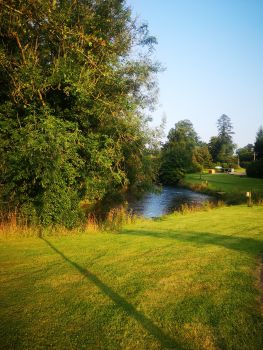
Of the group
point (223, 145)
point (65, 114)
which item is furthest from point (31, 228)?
point (223, 145)

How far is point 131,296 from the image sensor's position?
5930mm

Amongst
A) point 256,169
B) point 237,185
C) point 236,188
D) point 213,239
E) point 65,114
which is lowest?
point 236,188

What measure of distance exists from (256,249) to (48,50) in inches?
483

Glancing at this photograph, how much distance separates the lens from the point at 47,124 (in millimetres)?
11633

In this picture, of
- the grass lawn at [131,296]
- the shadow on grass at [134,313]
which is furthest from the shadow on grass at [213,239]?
the shadow on grass at [134,313]

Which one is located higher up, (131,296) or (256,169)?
(256,169)

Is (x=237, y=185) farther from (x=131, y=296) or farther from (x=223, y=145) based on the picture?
(x=223, y=145)

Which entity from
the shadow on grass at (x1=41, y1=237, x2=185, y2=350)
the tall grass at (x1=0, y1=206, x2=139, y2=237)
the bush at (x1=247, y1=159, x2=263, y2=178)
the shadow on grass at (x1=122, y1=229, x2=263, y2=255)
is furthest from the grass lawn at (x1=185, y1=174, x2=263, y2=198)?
the shadow on grass at (x1=41, y1=237, x2=185, y2=350)

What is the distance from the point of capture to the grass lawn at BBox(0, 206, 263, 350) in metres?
4.52

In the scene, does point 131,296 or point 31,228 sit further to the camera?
point 31,228

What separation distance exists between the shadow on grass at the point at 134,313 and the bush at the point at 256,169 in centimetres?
5716

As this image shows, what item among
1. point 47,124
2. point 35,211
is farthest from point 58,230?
point 47,124

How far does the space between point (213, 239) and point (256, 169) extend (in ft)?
174

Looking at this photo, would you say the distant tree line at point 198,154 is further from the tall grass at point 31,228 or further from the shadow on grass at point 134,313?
the shadow on grass at point 134,313
